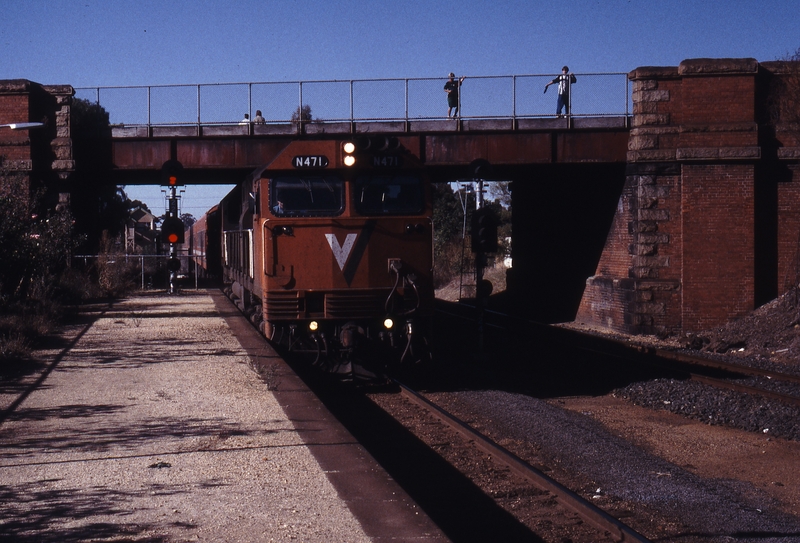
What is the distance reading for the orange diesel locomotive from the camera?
37.0 feet

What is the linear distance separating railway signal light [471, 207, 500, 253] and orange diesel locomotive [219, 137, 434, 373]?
3830mm

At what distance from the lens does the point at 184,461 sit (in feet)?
23.2

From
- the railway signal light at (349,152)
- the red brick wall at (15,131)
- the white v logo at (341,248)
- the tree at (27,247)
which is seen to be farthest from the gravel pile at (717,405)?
the red brick wall at (15,131)

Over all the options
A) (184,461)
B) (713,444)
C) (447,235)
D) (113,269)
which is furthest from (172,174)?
(447,235)

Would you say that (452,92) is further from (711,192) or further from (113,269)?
(113,269)

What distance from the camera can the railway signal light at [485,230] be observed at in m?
15.3

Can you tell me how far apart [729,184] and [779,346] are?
15.3 feet

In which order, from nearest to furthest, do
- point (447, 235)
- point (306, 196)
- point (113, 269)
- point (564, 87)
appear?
point (306, 196) < point (564, 87) < point (113, 269) < point (447, 235)

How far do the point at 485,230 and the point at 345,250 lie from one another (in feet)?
15.2

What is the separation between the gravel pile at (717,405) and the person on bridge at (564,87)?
10642 millimetres

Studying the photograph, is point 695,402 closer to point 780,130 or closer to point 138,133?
point 780,130

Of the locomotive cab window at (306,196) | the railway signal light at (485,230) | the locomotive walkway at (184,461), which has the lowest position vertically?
the locomotive walkway at (184,461)

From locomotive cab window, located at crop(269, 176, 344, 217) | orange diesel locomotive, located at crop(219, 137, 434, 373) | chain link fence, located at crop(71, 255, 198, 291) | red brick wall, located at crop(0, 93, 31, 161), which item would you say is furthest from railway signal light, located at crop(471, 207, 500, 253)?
red brick wall, located at crop(0, 93, 31, 161)

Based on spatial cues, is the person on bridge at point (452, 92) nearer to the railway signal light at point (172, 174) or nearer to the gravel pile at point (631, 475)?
the railway signal light at point (172, 174)
